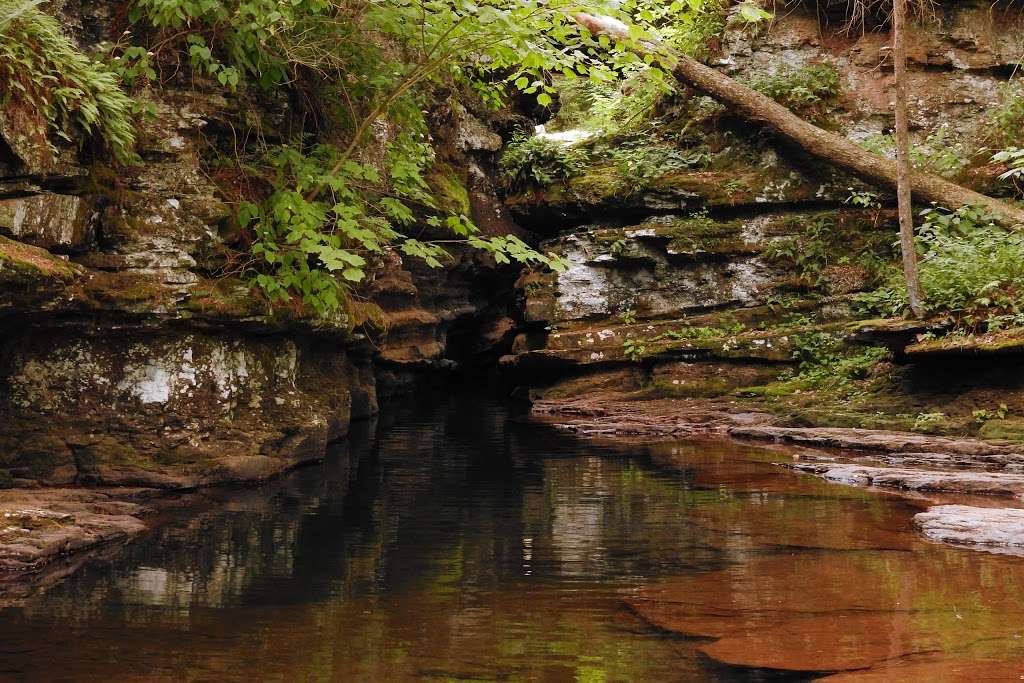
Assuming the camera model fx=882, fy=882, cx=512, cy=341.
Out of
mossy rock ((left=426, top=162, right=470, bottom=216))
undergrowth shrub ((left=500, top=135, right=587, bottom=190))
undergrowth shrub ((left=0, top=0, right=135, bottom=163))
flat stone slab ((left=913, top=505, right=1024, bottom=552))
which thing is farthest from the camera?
undergrowth shrub ((left=500, top=135, right=587, bottom=190))

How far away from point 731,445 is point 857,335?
2.58m

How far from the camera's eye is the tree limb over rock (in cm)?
1475

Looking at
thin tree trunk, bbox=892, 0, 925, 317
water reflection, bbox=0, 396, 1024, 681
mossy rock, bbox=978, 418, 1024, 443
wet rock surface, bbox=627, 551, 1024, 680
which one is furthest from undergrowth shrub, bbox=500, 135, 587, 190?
wet rock surface, bbox=627, 551, 1024, 680

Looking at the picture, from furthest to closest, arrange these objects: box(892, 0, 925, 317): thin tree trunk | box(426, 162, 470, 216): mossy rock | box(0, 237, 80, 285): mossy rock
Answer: box(426, 162, 470, 216): mossy rock < box(892, 0, 925, 317): thin tree trunk < box(0, 237, 80, 285): mossy rock

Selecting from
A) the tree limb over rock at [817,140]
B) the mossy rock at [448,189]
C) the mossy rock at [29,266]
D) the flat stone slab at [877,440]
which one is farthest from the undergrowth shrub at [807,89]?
the mossy rock at [29,266]

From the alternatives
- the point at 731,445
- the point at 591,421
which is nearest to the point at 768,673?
the point at 731,445

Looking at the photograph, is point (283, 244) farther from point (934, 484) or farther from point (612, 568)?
point (934, 484)

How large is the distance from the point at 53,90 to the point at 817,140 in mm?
13056

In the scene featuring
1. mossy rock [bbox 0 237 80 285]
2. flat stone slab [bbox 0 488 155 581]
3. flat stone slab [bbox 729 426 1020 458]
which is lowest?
flat stone slab [bbox 0 488 155 581]

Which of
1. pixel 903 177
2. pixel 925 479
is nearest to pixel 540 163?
pixel 903 177

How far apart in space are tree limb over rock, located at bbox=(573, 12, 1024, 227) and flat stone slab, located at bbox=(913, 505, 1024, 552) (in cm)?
896

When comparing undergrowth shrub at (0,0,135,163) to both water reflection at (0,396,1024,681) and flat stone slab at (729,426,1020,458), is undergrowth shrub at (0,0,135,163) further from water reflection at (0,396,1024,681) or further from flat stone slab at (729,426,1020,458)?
flat stone slab at (729,426,1020,458)

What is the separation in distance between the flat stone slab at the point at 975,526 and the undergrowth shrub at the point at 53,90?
26.1 ft

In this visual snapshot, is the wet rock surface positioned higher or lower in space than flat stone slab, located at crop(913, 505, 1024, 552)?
lower
